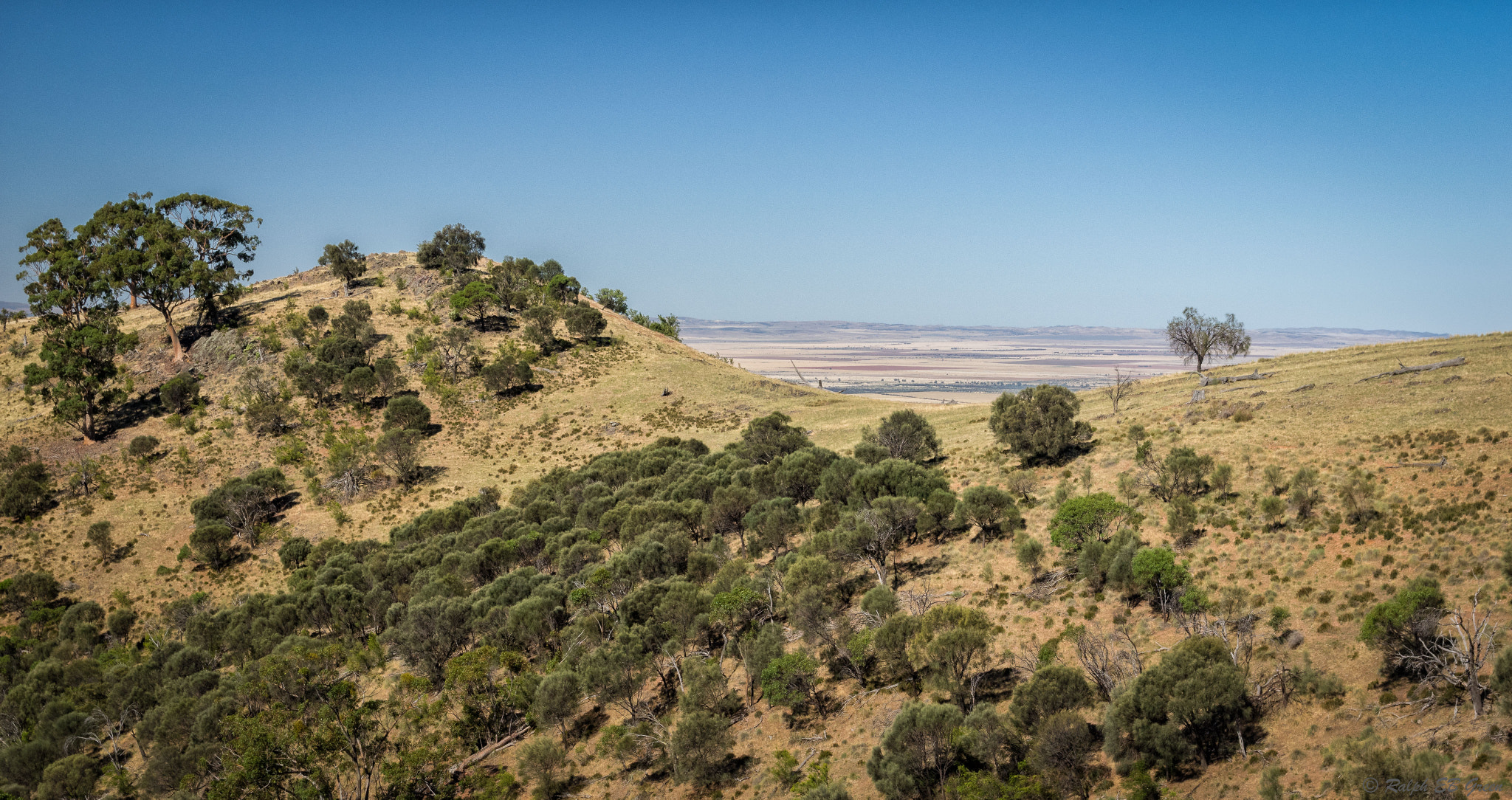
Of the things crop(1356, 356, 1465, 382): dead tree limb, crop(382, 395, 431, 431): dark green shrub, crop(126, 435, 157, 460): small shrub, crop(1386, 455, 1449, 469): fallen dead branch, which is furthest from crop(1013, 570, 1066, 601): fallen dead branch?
crop(126, 435, 157, 460): small shrub

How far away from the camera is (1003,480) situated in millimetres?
53625

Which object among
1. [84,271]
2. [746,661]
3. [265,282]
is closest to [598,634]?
[746,661]

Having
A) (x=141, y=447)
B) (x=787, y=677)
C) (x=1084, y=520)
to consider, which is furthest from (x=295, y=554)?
(x=1084, y=520)

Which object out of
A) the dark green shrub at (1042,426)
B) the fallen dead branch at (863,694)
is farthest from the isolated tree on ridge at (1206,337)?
the fallen dead branch at (863,694)

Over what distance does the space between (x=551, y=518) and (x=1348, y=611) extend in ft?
170

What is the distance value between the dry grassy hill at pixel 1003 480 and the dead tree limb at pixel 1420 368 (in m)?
1.06

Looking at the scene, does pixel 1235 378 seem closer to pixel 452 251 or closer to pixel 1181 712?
pixel 1181 712

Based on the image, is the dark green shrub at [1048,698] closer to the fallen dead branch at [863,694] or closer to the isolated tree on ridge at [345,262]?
the fallen dead branch at [863,694]

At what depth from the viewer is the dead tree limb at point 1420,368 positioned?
53375mm

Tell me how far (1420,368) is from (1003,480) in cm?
3238

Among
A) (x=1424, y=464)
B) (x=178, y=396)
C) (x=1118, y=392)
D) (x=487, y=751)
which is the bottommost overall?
(x=487, y=751)

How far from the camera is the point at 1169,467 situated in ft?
140

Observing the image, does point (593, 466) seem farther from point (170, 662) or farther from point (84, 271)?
point (84, 271)

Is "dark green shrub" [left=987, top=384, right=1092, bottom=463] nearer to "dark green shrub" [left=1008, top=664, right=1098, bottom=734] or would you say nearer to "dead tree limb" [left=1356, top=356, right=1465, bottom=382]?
"dead tree limb" [left=1356, top=356, right=1465, bottom=382]
